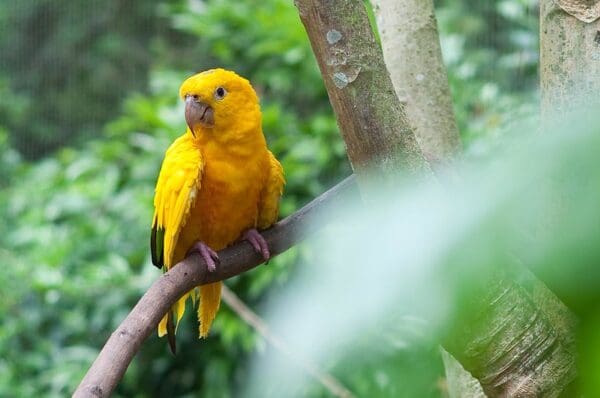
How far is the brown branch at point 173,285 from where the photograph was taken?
30.6 inches

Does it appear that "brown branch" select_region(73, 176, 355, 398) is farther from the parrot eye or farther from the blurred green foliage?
the blurred green foliage

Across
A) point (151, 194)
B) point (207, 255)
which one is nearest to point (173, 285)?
point (207, 255)

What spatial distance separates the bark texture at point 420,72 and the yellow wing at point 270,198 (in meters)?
0.29

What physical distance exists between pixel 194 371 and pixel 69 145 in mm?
2266

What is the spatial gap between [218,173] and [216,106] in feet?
0.40

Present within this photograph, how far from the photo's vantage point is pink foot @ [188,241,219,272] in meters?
1.22

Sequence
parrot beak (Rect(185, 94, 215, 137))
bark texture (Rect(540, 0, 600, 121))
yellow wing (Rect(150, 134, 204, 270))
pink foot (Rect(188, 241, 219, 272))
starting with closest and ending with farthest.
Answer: bark texture (Rect(540, 0, 600, 121)), pink foot (Rect(188, 241, 219, 272)), yellow wing (Rect(150, 134, 204, 270)), parrot beak (Rect(185, 94, 215, 137))

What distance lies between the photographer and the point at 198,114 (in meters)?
1.43

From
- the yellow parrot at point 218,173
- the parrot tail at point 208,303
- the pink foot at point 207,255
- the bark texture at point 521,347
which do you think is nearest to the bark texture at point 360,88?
the bark texture at point 521,347

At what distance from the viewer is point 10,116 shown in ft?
14.0

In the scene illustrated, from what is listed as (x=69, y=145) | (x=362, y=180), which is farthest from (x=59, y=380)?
(x=69, y=145)

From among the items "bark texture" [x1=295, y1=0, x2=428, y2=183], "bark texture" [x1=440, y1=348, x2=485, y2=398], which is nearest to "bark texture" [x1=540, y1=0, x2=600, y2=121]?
"bark texture" [x1=295, y1=0, x2=428, y2=183]

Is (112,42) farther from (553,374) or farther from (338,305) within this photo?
(338,305)

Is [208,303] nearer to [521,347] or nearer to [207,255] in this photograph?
[207,255]
